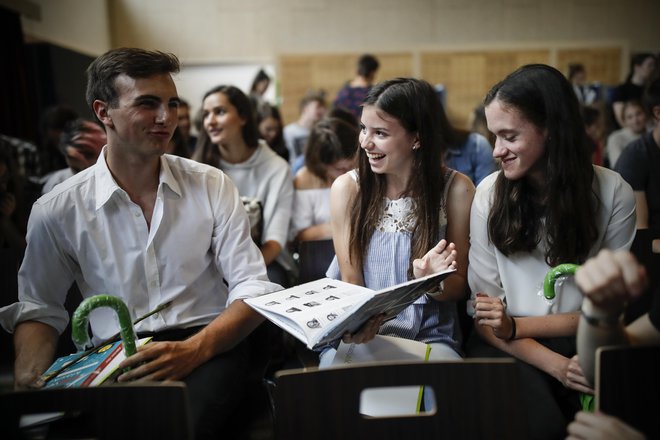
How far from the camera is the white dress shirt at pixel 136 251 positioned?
1543mm

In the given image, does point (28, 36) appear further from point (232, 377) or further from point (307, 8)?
point (232, 377)

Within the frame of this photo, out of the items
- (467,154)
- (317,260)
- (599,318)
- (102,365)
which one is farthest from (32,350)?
(467,154)

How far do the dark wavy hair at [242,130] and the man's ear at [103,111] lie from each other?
123 cm

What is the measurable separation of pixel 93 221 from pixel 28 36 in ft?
17.1

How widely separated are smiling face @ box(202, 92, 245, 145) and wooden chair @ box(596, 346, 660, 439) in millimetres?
2293

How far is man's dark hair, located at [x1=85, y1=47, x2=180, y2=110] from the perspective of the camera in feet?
5.19

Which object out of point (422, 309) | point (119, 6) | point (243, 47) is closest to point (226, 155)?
point (422, 309)

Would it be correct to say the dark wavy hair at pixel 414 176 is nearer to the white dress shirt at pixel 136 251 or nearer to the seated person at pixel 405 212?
the seated person at pixel 405 212

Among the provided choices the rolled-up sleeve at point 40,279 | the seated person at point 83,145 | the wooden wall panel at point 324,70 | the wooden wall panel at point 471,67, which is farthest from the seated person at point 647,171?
the wooden wall panel at point 324,70

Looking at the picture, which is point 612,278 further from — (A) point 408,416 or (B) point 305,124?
(B) point 305,124

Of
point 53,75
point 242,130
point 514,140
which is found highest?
point 53,75

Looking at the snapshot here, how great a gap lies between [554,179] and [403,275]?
561mm

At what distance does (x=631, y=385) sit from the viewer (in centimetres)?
90

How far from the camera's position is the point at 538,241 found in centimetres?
159
